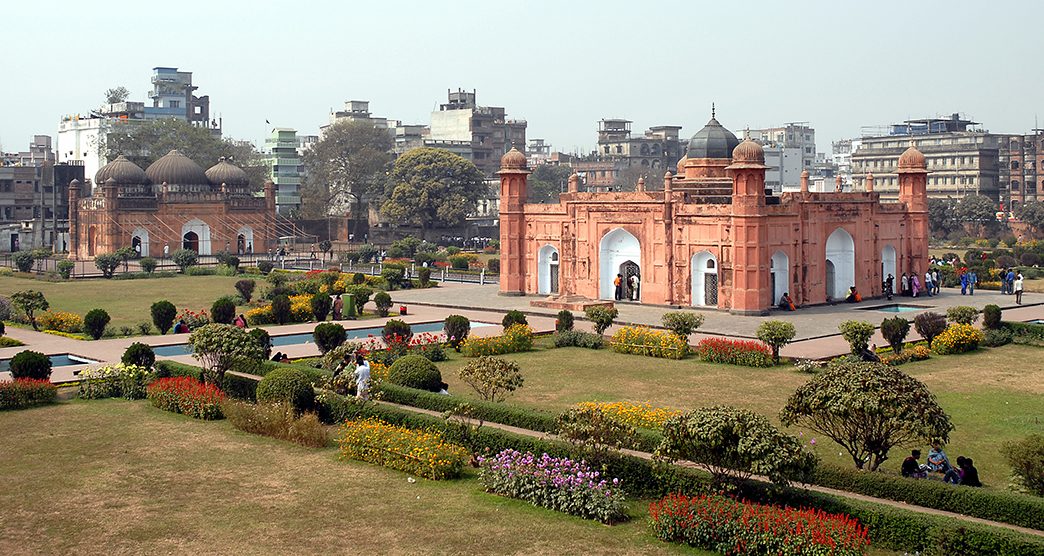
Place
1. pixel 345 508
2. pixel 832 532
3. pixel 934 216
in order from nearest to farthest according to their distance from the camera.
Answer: pixel 832 532
pixel 345 508
pixel 934 216

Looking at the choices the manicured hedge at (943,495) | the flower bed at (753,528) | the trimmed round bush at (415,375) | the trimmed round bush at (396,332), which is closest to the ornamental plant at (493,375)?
the trimmed round bush at (415,375)

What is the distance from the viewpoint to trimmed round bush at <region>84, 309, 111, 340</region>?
32750 millimetres

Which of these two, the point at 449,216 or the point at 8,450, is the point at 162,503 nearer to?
the point at 8,450

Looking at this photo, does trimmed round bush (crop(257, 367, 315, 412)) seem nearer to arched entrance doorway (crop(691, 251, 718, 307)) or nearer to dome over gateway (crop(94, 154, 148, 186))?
arched entrance doorway (crop(691, 251, 718, 307))

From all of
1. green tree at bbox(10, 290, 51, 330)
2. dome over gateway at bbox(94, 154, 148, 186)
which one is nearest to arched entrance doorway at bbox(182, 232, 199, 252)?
dome over gateway at bbox(94, 154, 148, 186)

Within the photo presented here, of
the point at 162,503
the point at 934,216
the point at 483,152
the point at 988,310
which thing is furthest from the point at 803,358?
the point at 483,152

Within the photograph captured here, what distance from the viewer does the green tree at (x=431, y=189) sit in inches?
3076

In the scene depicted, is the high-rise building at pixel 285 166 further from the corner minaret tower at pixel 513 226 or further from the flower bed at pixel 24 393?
the flower bed at pixel 24 393

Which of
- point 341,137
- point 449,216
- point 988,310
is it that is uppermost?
point 341,137

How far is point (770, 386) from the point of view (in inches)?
1003

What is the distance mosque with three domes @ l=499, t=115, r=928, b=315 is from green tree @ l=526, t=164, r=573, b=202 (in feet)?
161

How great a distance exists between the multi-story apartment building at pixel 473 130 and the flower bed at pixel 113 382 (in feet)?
277

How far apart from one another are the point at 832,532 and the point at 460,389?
12.7 metres

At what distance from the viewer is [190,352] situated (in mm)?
30094
